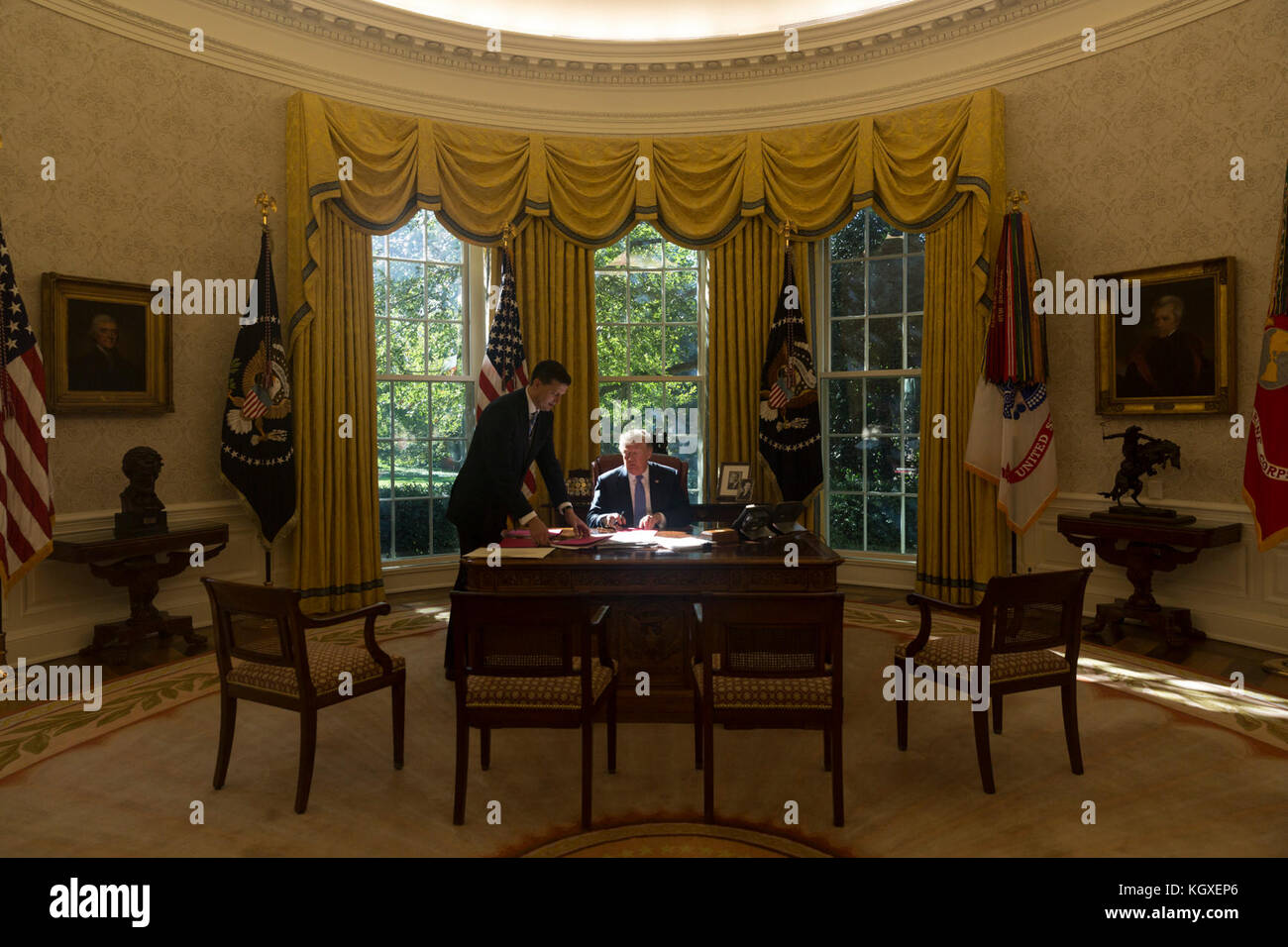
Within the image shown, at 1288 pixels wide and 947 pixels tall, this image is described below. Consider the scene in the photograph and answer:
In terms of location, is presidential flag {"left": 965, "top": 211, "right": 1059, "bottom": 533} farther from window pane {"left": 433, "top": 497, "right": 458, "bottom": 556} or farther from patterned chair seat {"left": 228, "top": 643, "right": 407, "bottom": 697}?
patterned chair seat {"left": 228, "top": 643, "right": 407, "bottom": 697}

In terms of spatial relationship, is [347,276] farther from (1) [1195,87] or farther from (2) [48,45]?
(1) [1195,87]

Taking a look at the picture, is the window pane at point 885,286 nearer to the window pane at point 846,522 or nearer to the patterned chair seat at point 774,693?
the window pane at point 846,522

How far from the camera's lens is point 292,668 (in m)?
3.17

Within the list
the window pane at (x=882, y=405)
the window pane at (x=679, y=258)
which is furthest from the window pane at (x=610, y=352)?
the window pane at (x=882, y=405)

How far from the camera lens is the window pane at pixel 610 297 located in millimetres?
7535

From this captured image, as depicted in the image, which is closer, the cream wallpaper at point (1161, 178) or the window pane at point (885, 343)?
the cream wallpaper at point (1161, 178)

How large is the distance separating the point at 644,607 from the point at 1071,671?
6.07 feet

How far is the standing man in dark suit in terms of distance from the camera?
4316 mm

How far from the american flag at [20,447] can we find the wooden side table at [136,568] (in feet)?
0.82

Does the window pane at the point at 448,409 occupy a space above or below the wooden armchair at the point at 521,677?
above

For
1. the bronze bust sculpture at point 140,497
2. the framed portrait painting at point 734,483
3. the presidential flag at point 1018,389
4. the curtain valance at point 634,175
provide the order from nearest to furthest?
the bronze bust sculpture at point 140,497 < the presidential flag at point 1018,389 < the curtain valance at point 634,175 < the framed portrait painting at point 734,483

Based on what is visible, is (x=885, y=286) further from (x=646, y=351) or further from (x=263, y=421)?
Result: (x=263, y=421)

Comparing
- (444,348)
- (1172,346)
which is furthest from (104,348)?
(1172,346)

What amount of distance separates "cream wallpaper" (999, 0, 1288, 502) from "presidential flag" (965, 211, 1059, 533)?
11.4 inches
